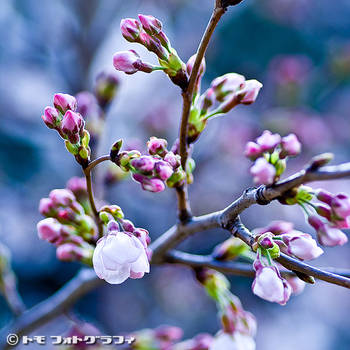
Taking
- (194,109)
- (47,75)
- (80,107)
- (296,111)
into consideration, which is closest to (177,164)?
(194,109)

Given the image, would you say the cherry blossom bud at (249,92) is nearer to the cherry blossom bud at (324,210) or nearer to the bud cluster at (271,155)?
the bud cluster at (271,155)

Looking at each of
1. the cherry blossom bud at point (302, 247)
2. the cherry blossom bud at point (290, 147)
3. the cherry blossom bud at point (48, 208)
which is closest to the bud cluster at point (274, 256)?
the cherry blossom bud at point (302, 247)

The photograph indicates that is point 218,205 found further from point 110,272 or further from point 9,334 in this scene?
point 110,272

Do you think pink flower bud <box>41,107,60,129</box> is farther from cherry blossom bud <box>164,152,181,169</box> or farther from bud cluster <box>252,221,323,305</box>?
bud cluster <box>252,221,323,305</box>

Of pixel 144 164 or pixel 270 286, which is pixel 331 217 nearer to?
pixel 270 286

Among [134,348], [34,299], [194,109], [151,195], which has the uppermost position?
[194,109]

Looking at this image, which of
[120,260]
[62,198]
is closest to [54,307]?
[62,198]

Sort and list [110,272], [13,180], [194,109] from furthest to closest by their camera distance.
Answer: [13,180] → [194,109] → [110,272]
